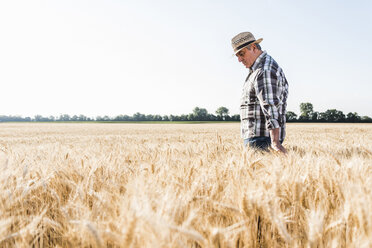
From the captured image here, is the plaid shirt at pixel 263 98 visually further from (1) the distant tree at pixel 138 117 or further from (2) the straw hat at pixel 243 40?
(1) the distant tree at pixel 138 117

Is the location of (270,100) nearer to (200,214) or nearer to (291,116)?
(200,214)

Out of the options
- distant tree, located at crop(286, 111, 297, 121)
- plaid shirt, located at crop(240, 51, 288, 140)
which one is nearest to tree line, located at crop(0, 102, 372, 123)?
distant tree, located at crop(286, 111, 297, 121)

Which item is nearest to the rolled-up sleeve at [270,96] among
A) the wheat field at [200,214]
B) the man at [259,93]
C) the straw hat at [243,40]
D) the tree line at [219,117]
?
the man at [259,93]

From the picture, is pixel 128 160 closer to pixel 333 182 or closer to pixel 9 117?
pixel 333 182

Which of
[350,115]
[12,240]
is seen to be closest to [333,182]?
[12,240]

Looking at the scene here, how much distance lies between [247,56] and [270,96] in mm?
764

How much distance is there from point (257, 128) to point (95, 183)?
98.2 inches

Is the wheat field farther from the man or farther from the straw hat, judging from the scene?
the straw hat

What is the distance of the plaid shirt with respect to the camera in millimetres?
3223

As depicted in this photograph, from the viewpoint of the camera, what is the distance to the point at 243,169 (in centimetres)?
177

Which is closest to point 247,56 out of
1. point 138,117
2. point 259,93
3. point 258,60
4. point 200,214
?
point 258,60

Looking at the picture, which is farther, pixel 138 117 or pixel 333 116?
pixel 138 117

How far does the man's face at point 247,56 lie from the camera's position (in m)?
3.59

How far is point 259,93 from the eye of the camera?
3328 millimetres
